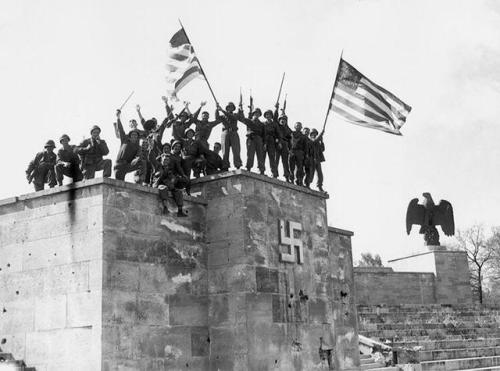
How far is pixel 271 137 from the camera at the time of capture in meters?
16.9

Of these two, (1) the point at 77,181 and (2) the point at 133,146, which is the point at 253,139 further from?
(1) the point at 77,181

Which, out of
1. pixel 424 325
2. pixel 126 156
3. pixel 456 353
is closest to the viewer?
pixel 126 156

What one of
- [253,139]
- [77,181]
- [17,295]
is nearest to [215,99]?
[253,139]

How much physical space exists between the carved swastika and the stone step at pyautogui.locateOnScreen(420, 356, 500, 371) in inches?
195

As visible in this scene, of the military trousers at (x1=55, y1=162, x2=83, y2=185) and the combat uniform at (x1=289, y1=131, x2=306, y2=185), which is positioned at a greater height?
the combat uniform at (x1=289, y1=131, x2=306, y2=185)

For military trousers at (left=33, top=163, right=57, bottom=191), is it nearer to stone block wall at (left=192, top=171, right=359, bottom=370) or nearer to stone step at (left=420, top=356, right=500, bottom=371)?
stone block wall at (left=192, top=171, right=359, bottom=370)

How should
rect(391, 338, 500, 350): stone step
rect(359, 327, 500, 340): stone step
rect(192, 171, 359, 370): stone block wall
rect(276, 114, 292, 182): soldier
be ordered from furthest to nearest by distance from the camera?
rect(359, 327, 500, 340): stone step
rect(391, 338, 500, 350): stone step
rect(276, 114, 292, 182): soldier
rect(192, 171, 359, 370): stone block wall

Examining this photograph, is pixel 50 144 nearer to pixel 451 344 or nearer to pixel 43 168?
pixel 43 168

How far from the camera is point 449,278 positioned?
32.0 m

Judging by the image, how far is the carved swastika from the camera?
51.2 feet

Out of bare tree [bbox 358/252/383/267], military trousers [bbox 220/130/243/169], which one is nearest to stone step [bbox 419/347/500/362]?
military trousers [bbox 220/130/243/169]

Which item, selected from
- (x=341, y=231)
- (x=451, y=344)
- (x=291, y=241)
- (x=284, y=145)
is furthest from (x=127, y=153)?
(x=451, y=344)

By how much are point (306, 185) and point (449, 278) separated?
1645 cm

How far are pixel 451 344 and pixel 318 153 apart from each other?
24.2ft
